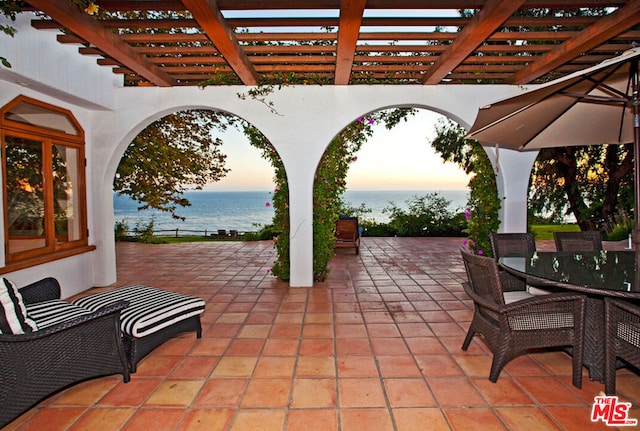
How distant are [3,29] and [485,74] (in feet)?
18.1

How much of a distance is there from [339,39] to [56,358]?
3522 mm

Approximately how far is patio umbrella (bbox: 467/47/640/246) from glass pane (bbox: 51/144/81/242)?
512 centimetres

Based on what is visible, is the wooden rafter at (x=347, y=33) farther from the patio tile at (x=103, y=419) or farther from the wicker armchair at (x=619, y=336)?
the patio tile at (x=103, y=419)

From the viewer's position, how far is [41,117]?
4656mm

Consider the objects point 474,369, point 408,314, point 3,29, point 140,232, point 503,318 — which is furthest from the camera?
point 140,232

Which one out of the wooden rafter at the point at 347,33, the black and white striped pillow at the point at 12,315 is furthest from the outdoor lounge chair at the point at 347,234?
the black and white striped pillow at the point at 12,315

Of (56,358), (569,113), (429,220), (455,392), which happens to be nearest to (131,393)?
(56,358)

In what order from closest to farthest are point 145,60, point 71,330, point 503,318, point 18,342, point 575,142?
point 18,342, point 71,330, point 503,318, point 575,142, point 145,60

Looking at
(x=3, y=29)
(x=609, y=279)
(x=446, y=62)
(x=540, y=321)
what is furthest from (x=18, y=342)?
(x=446, y=62)

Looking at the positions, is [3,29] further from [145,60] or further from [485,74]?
[485,74]

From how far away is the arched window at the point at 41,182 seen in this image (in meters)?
4.19

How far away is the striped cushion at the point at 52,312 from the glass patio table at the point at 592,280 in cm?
340

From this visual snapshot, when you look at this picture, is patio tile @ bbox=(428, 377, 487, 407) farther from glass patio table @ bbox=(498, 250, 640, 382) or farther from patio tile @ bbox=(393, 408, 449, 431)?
glass patio table @ bbox=(498, 250, 640, 382)

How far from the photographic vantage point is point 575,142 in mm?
3914
